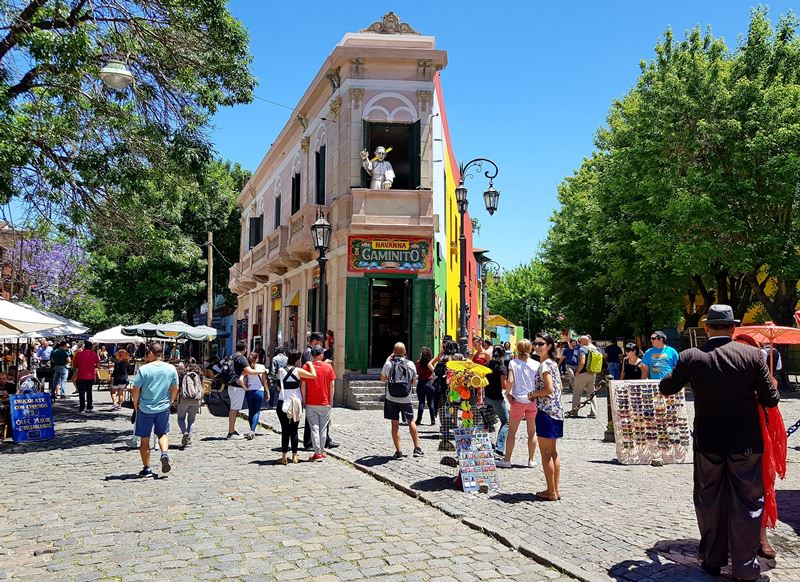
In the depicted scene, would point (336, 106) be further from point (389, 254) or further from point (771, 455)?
point (771, 455)

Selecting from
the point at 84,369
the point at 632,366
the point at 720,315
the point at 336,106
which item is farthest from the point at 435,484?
the point at 336,106

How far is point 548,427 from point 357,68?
1430 cm

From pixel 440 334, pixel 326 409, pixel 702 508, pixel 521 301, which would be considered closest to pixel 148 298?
pixel 440 334

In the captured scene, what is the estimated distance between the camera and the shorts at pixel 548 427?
7055 mm

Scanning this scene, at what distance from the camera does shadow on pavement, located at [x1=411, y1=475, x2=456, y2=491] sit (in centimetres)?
787

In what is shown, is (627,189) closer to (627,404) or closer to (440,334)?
(440,334)

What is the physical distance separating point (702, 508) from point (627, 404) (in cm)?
469

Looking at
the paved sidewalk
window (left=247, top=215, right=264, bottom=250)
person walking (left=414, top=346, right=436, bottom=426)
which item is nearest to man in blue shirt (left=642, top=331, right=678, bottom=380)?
the paved sidewalk

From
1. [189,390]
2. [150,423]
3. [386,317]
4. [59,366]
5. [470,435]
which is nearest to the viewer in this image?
[470,435]

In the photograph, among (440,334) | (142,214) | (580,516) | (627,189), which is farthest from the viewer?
(627,189)

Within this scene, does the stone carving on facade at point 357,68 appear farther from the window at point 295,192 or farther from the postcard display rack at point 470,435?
the postcard display rack at point 470,435

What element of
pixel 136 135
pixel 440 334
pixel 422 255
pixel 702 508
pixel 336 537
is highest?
pixel 136 135

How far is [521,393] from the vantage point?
8.91 metres

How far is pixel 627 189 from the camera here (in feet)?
83.4
